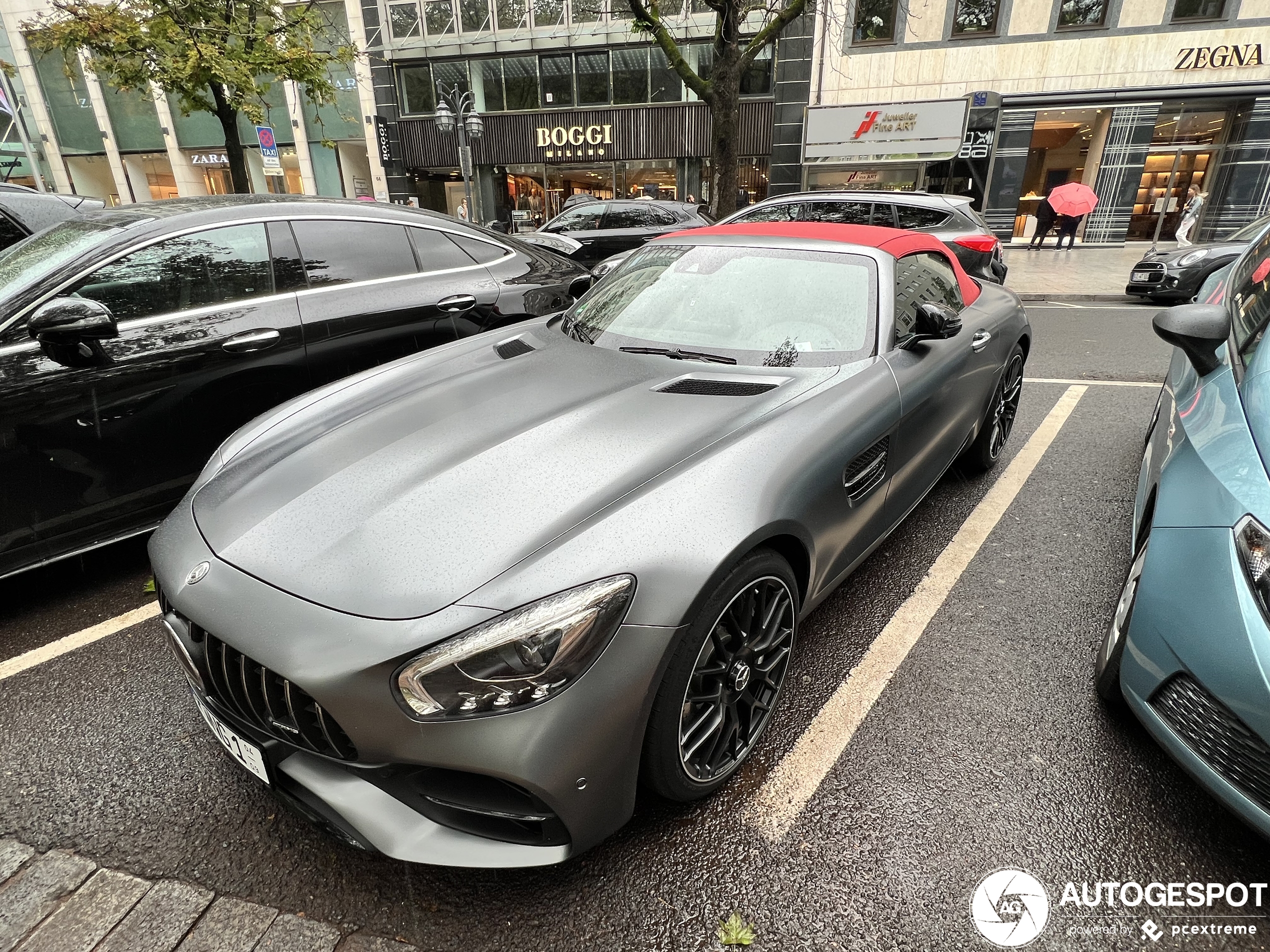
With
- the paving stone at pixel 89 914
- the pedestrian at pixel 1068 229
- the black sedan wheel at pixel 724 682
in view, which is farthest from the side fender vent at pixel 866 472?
the pedestrian at pixel 1068 229

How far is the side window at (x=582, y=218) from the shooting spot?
35.6 feet

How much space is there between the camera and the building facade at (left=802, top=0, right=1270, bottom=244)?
16.3 m

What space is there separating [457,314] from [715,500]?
2712mm

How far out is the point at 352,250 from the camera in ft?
11.6

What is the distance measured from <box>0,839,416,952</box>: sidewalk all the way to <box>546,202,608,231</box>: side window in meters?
10.4

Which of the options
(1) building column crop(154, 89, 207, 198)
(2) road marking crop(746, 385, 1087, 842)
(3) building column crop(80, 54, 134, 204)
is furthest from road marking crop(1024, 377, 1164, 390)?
(3) building column crop(80, 54, 134, 204)

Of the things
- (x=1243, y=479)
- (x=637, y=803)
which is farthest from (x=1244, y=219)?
(x=637, y=803)

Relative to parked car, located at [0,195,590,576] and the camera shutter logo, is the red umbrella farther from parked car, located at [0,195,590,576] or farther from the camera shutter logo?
the camera shutter logo

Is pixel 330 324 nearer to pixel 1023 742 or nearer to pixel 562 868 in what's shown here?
pixel 562 868

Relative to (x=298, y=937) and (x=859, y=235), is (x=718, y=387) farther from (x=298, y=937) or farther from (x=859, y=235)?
(x=298, y=937)

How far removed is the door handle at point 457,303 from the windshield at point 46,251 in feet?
4.82

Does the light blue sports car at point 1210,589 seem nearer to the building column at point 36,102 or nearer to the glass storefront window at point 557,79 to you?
the glass storefront window at point 557,79

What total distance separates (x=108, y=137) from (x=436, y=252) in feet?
101

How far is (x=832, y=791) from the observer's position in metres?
1.88
